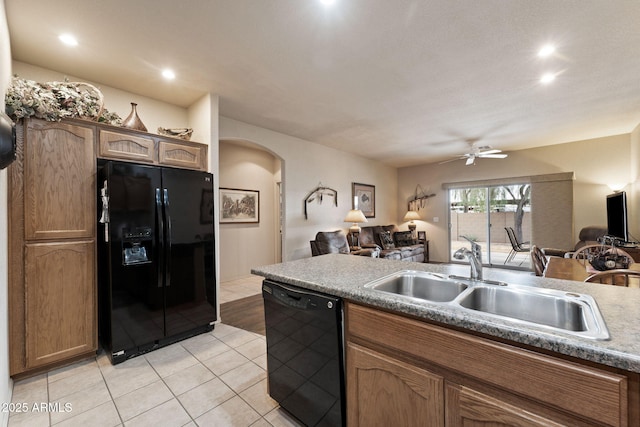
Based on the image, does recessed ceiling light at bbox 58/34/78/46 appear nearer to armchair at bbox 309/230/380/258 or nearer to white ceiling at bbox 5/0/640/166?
white ceiling at bbox 5/0/640/166

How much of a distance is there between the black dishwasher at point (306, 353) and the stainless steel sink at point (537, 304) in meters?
0.64

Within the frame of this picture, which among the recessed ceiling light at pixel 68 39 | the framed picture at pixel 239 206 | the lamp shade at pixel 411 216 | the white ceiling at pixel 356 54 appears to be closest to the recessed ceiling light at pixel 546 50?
the white ceiling at pixel 356 54

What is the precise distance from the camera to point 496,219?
6.52 m

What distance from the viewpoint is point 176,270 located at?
8.56 feet

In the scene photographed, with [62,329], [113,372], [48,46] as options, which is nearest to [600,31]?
[48,46]

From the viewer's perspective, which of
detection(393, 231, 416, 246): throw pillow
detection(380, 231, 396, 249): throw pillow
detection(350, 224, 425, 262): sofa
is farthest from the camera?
detection(393, 231, 416, 246): throw pillow

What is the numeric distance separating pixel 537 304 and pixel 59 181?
11.0ft

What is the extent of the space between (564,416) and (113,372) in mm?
2871

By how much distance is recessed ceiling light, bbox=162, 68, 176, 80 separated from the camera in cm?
266

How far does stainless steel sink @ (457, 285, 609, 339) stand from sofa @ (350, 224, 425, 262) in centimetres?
409

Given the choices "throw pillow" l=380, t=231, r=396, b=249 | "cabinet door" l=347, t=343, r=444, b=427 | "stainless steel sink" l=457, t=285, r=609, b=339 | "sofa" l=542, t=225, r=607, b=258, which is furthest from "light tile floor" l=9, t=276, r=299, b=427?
"sofa" l=542, t=225, r=607, b=258

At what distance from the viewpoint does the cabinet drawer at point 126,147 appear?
2.41 metres

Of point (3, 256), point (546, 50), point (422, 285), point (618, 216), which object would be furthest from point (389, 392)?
point (618, 216)

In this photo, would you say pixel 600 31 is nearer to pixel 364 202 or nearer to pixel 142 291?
pixel 142 291
